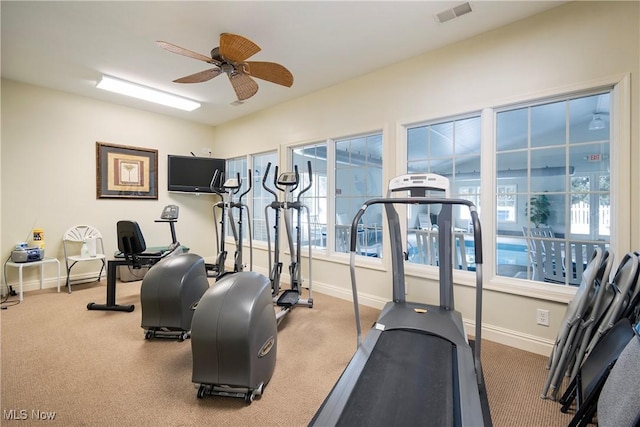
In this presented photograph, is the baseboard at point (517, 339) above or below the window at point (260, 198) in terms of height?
below

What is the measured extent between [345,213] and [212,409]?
277 centimetres

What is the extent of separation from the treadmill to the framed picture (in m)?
4.71

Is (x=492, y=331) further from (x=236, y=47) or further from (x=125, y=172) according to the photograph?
(x=125, y=172)

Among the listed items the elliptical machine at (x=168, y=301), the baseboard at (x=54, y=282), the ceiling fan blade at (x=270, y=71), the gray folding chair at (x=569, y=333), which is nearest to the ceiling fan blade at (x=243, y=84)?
the ceiling fan blade at (x=270, y=71)

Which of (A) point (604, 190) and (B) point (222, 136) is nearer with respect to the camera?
(A) point (604, 190)

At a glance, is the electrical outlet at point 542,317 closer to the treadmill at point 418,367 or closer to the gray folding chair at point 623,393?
the treadmill at point 418,367

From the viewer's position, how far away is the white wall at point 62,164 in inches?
155

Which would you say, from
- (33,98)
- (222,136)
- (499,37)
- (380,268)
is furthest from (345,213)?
(33,98)

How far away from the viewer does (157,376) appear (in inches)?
83.6

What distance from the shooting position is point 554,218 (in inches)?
101

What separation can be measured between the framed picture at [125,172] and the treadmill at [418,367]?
4711 millimetres

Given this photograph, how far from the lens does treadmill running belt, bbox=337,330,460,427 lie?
1399mm

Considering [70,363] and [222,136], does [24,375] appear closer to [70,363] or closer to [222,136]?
[70,363]

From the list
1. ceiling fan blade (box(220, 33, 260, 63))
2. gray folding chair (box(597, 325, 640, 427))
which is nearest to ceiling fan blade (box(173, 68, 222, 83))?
ceiling fan blade (box(220, 33, 260, 63))
